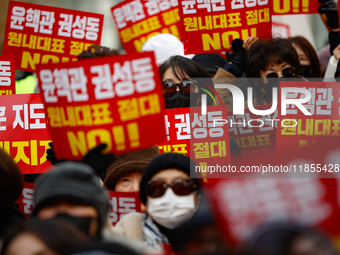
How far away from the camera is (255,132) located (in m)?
3.76

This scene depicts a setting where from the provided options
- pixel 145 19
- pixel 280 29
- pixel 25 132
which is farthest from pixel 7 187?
pixel 280 29

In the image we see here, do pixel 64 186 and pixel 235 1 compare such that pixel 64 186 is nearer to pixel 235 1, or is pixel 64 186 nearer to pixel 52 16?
pixel 235 1

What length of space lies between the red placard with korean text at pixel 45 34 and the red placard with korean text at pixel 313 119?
2.53 meters

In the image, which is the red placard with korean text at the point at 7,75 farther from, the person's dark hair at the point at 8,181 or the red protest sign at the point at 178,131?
the person's dark hair at the point at 8,181

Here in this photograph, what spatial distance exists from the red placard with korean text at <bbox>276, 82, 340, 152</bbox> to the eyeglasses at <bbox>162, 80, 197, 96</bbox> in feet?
2.79

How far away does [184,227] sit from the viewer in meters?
2.77

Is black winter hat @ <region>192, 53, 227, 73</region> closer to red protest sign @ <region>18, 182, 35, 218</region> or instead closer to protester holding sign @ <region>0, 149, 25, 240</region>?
red protest sign @ <region>18, 182, 35, 218</region>

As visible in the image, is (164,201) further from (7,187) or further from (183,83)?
(183,83)

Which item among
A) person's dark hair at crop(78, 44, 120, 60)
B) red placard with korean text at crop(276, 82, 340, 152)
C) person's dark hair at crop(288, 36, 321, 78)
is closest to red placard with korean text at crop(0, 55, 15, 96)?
person's dark hair at crop(78, 44, 120, 60)

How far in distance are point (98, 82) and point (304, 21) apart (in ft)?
24.5

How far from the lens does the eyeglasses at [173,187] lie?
2.76m

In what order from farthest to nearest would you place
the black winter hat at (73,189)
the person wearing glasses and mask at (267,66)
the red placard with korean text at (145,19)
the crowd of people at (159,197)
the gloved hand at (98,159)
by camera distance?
the red placard with korean text at (145,19) < the person wearing glasses and mask at (267,66) < the gloved hand at (98,159) < the black winter hat at (73,189) < the crowd of people at (159,197)

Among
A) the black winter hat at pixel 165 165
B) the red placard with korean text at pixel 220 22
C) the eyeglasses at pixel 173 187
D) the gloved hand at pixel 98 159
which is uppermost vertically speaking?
the red placard with korean text at pixel 220 22

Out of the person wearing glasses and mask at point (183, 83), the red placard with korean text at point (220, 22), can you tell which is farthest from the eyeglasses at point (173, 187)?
the red placard with korean text at point (220, 22)
